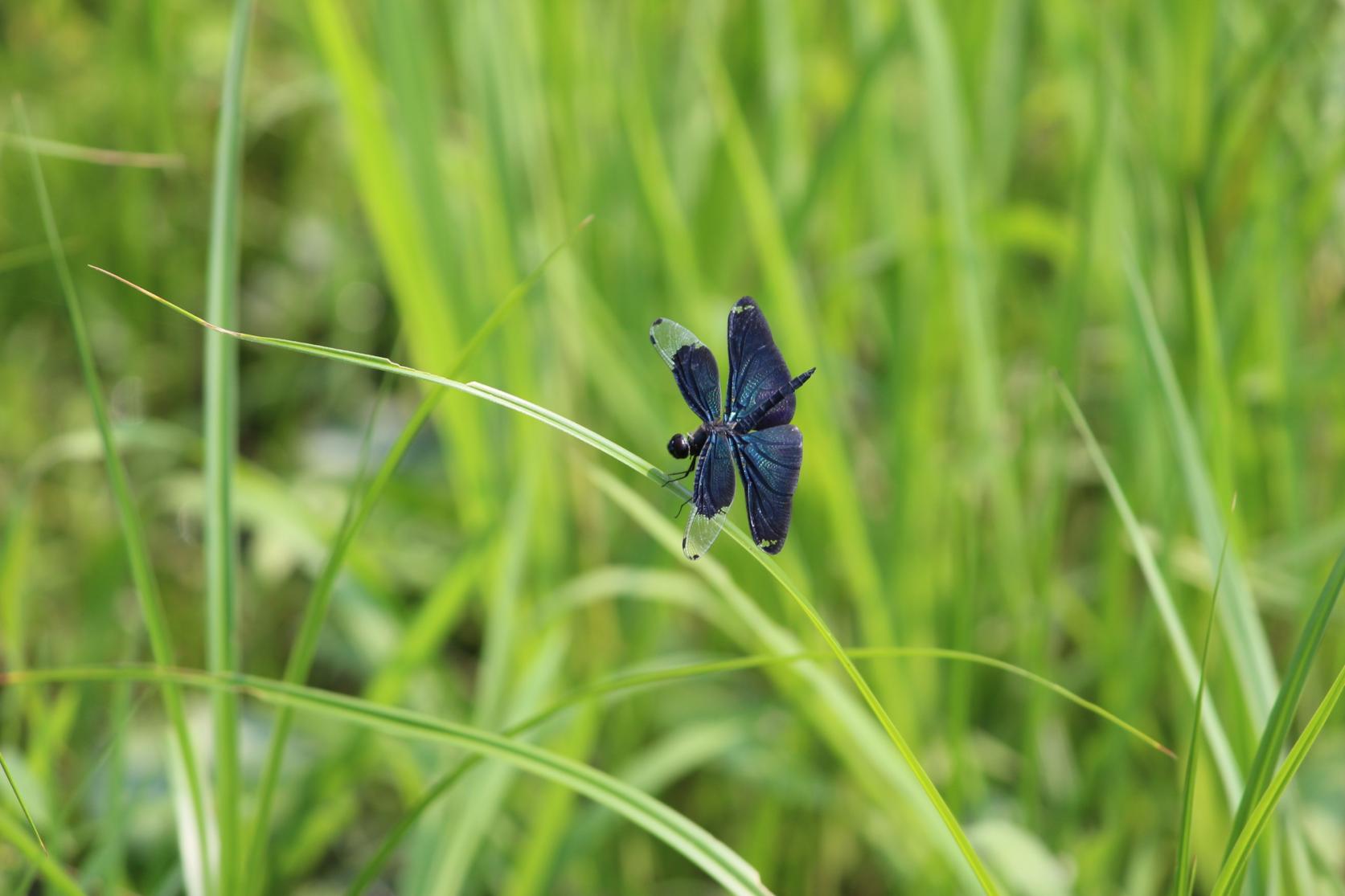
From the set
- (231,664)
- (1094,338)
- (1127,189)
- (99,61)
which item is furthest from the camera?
(99,61)

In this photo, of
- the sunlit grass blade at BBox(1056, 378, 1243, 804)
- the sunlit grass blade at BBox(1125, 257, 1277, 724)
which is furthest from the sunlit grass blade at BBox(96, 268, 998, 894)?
the sunlit grass blade at BBox(1125, 257, 1277, 724)

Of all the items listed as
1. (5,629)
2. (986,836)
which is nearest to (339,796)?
(5,629)

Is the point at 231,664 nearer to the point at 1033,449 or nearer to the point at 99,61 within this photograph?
the point at 1033,449

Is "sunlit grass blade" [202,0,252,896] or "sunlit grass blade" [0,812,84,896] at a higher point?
"sunlit grass blade" [202,0,252,896]

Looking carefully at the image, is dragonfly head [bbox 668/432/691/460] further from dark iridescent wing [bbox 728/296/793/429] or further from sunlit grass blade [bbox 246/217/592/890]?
sunlit grass blade [bbox 246/217/592/890]

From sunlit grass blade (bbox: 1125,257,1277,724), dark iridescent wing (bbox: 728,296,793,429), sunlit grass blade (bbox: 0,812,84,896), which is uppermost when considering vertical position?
dark iridescent wing (bbox: 728,296,793,429)

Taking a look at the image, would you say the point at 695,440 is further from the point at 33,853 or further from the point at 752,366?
the point at 33,853
